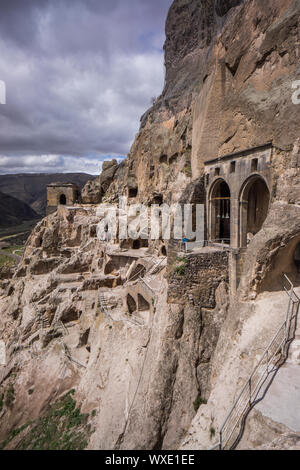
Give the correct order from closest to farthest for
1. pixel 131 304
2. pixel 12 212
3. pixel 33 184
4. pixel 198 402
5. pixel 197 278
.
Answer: pixel 198 402 < pixel 197 278 < pixel 131 304 < pixel 12 212 < pixel 33 184

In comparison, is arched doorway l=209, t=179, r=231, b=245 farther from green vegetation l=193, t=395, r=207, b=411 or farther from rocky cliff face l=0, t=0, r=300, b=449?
green vegetation l=193, t=395, r=207, b=411

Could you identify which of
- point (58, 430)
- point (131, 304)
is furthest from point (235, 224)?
point (58, 430)

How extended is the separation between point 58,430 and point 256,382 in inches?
377

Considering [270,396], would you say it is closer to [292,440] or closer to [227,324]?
[292,440]

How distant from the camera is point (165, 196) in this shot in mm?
21812

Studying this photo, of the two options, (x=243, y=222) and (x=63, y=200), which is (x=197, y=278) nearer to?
(x=243, y=222)

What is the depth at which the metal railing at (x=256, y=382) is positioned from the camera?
225 inches

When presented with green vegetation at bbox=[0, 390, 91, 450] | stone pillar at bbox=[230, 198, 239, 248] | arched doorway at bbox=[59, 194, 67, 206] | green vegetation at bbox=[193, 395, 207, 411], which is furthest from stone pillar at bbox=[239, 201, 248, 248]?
arched doorway at bbox=[59, 194, 67, 206]

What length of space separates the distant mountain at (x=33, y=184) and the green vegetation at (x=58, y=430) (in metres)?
123

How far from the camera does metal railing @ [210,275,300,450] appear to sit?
5.70 metres

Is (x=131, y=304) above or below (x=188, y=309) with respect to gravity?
below

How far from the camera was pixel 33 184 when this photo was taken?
152 meters

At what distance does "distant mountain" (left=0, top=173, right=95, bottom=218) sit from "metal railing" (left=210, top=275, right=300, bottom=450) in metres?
131

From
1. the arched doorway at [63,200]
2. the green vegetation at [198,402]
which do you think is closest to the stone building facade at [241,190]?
the green vegetation at [198,402]
